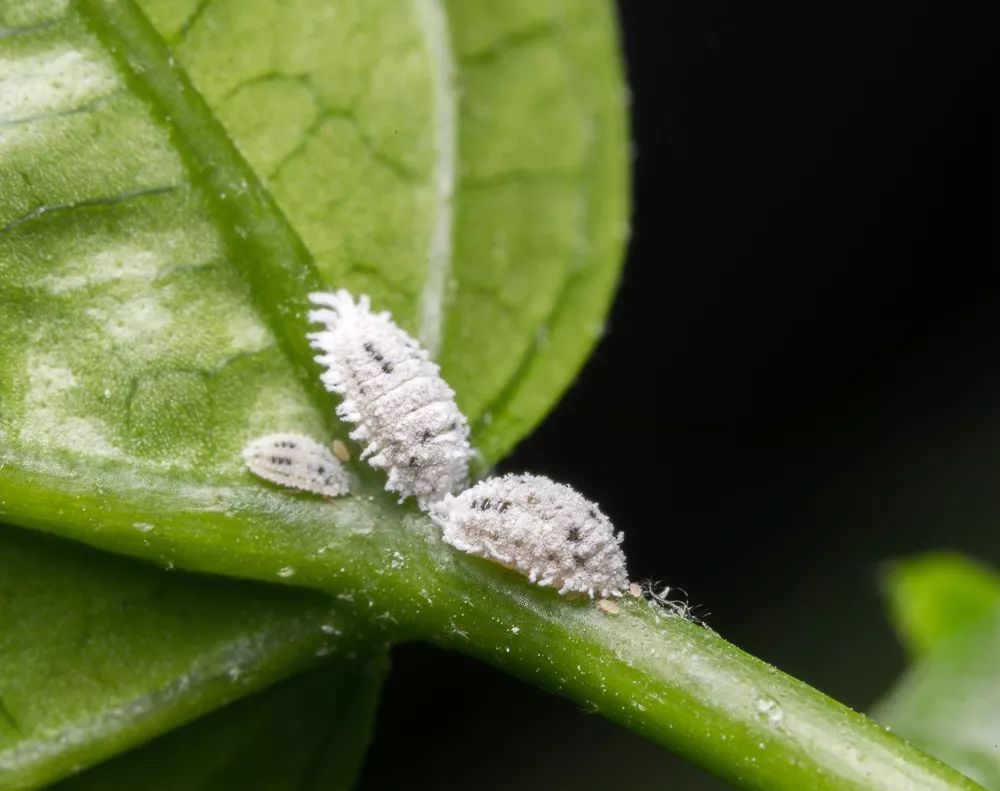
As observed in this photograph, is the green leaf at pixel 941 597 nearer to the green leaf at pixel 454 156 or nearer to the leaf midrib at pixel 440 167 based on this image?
the green leaf at pixel 454 156

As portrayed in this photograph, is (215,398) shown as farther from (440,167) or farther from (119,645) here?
(440,167)

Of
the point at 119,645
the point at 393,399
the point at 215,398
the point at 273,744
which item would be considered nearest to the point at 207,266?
the point at 215,398

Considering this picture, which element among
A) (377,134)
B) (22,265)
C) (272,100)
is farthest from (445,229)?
(22,265)

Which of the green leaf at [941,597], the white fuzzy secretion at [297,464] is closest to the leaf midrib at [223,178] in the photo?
the white fuzzy secretion at [297,464]

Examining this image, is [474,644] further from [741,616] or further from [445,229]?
[741,616]

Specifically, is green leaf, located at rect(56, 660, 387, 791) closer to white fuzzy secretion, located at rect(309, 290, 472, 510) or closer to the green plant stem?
the green plant stem

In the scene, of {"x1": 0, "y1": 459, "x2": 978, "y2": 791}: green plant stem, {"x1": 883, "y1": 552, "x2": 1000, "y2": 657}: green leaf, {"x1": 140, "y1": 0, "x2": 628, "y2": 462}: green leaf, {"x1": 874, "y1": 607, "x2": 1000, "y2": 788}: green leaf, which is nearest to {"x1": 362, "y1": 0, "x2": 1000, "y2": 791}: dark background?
{"x1": 883, "y1": 552, "x2": 1000, "y2": 657}: green leaf
